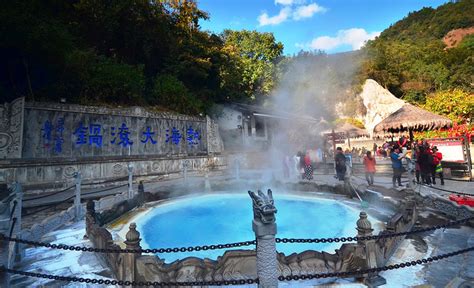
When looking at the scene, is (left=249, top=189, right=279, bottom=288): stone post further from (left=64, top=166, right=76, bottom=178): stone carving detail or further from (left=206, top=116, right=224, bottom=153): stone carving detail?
(left=206, top=116, right=224, bottom=153): stone carving detail

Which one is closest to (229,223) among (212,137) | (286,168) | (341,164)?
(341,164)

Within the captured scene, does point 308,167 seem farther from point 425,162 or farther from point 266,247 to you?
point 266,247

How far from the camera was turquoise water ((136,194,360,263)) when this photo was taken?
624 cm

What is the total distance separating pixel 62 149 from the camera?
11.9m

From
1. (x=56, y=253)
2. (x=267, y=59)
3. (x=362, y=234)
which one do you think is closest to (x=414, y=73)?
(x=267, y=59)

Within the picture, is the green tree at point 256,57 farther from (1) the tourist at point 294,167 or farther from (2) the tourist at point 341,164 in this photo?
(2) the tourist at point 341,164

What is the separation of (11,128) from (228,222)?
977cm

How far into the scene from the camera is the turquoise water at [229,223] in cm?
624

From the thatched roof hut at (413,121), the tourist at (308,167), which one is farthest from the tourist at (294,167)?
the thatched roof hut at (413,121)

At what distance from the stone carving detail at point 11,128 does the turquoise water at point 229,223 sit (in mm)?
6748

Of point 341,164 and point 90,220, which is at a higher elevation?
point 341,164

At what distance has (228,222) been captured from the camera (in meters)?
8.46

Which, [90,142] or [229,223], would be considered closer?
[229,223]

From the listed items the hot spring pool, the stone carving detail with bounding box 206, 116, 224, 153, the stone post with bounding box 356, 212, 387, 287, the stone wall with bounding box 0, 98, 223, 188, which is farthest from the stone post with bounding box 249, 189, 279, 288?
the stone carving detail with bounding box 206, 116, 224, 153
